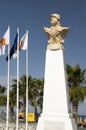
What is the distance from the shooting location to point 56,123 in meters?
21.3

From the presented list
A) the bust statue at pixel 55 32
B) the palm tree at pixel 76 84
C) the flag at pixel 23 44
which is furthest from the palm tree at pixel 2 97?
the bust statue at pixel 55 32

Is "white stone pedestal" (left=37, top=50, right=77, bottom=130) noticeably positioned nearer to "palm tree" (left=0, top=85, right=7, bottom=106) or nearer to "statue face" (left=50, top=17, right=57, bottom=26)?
"statue face" (left=50, top=17, right=57, bottom=26)

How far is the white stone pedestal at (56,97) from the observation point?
21.2 meters

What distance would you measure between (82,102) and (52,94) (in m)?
18.4

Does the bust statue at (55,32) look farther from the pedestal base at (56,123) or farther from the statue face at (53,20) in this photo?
the pedestal base at (56,123)

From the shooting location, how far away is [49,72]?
Result: 72.7ft

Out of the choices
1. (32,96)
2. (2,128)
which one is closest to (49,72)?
(2,128)

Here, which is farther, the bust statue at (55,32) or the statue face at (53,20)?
the statue face at (53,20)

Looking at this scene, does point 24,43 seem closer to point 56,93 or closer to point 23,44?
point 23,44

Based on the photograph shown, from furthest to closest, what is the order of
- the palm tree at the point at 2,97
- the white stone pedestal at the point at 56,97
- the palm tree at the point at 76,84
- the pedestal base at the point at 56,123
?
1. the palm tree at the point at 2,97
2. the palm tree at the point at 76,84
3. the white stone pedestal at the point at 56,97
4. the pedestal base at the point at 56,123

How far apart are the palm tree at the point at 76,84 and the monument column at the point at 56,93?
17.1 m

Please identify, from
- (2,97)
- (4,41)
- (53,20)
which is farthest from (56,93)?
(2,97)

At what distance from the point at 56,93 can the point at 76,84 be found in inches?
777

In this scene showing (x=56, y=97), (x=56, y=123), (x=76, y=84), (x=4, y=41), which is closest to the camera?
(x=56, y=123)
